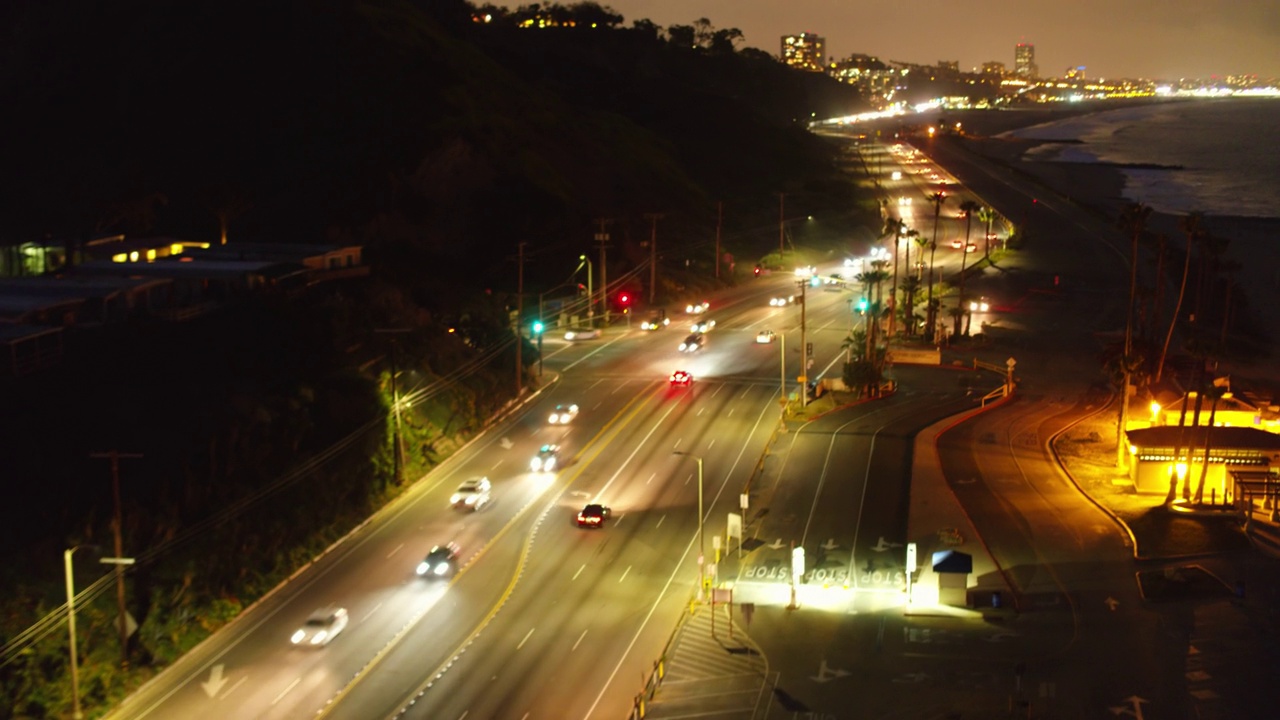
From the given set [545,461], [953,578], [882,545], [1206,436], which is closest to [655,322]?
[545,461]

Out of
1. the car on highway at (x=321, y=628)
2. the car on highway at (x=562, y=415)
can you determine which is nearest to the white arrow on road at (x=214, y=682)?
the car on highway at (x=321, y=628)

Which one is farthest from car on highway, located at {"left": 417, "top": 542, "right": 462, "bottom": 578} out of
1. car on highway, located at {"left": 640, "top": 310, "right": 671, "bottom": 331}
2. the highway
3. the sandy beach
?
car on highway, located at {"left": 640, "top": 310, "right": 671, "bottom": 331}

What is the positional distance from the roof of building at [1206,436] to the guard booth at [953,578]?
637 inches

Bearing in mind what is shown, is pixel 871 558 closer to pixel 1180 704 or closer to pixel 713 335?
pixel 1180 704

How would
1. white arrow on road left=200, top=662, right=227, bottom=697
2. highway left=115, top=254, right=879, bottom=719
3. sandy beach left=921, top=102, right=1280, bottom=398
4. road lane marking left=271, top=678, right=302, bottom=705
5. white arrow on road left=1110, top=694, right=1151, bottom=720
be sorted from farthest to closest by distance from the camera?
sandy beach left=921, top=102, right=1280, bottom=398 → white arrow on road left=200, top=662, right=227, bottom=697 → highway left=115, top=254, right=879, bottom=719 → road lane marking left=271, top=678, right=302, bottom=705 → white arrow on road left=1110, top=694, right=1151, bottom=720

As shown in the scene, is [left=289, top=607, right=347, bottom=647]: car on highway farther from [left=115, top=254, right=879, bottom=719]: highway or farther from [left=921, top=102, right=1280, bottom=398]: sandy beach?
[left=921, top=102, right=1280, bottom=398]: sandy beach

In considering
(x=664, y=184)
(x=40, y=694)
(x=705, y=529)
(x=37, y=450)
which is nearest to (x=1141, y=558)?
(x=705, y=529)

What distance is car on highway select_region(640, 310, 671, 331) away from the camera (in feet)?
296

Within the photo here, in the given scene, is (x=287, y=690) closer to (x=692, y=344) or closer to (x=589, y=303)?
(x=692, y=344)

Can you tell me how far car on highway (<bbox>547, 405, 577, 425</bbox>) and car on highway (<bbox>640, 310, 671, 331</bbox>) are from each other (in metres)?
25.0

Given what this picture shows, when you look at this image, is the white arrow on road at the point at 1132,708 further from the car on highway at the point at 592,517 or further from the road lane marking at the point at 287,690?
the road lane marking at the point at 287,690

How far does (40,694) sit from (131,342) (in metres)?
23.4

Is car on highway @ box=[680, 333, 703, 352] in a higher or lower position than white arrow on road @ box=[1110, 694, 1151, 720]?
higher

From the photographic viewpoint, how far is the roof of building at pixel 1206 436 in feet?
167
